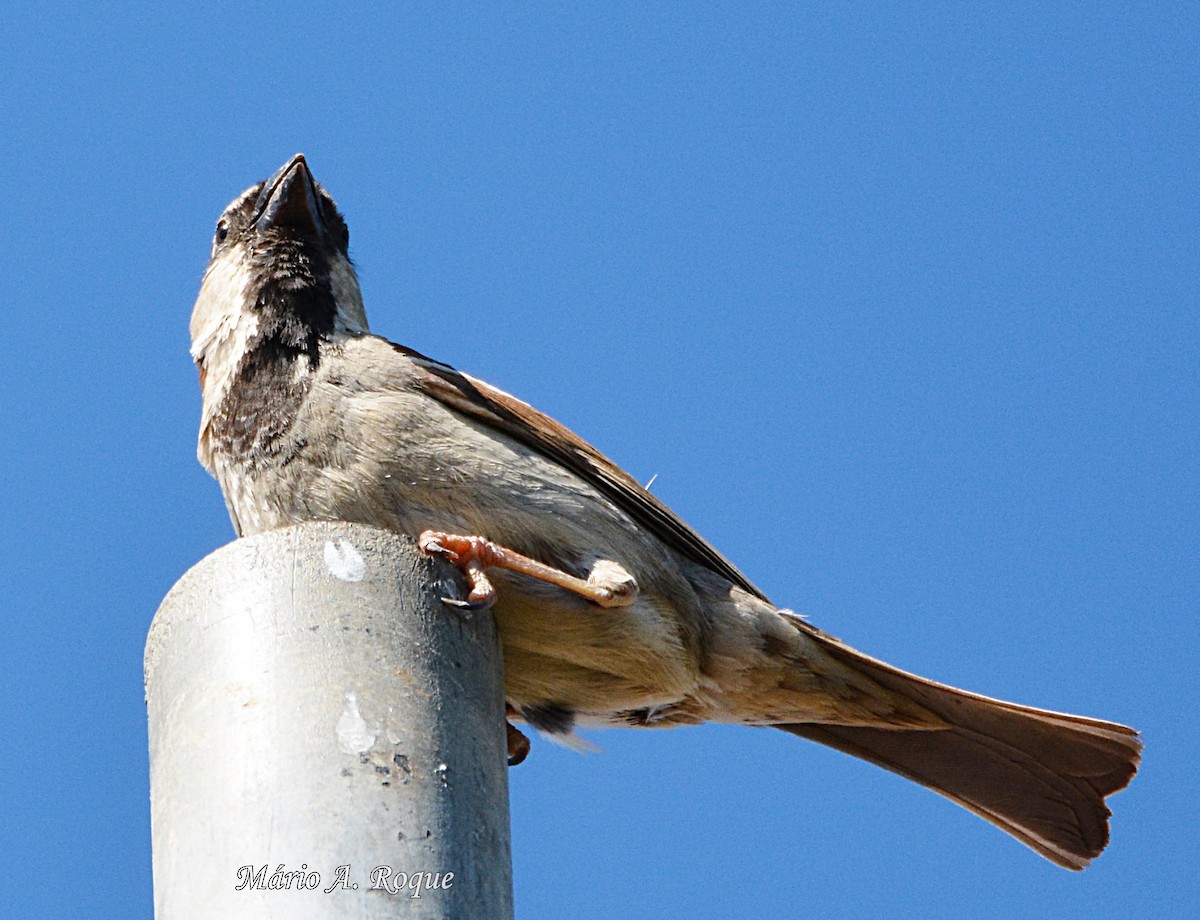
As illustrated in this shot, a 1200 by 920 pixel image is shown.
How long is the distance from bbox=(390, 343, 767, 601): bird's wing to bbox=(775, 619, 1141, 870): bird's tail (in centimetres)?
41

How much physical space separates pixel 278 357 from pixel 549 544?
3.44 ft

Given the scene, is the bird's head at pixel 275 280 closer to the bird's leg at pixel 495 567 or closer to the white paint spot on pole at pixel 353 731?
the bird's leg at pixel 495 567

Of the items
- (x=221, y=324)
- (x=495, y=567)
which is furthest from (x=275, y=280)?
(x=495, y=567)

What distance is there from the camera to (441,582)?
4062 millimetres

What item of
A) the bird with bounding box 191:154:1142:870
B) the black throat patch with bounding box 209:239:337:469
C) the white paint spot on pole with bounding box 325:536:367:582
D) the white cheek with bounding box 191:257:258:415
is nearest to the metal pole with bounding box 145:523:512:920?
the white paint spot on pole with bounding box 325:536:367:582

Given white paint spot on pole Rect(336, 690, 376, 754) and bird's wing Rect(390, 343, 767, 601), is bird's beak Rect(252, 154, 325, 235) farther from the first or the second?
white paint spot on pole Rect(336, 690, 376, 754)

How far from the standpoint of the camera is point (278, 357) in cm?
534

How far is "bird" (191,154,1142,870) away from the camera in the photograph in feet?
16.1

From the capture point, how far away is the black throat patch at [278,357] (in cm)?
504

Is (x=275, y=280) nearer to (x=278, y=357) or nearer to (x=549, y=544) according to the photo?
(x=278, y=357)

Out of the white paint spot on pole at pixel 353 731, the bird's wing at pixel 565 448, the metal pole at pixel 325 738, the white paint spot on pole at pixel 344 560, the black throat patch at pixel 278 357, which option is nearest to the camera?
the metal pole at pixel 325 738

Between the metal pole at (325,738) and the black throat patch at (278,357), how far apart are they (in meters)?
1.11

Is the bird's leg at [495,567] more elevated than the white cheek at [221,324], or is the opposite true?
the white cheek at [221,324]

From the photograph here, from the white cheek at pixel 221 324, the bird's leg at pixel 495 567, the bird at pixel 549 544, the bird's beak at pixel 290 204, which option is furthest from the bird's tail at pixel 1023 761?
the bird's beak at pixel 290 204
